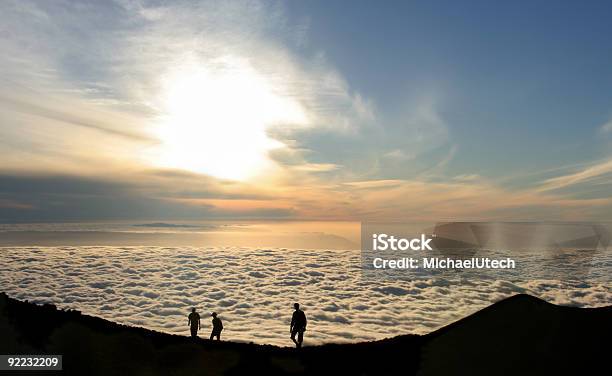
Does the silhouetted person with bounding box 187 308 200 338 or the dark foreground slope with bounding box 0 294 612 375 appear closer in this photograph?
the dark foreground slope with bounding box 0 294 612 375

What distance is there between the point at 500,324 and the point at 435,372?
19.7 feet

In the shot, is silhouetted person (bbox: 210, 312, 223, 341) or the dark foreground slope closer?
the dark foreground slope

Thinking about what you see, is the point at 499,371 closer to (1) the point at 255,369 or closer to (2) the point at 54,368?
(1) the point at 255,369

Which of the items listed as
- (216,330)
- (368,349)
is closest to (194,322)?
(216,330)

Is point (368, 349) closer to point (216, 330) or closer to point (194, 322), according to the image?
point (216, 330)

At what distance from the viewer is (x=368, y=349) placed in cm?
2423

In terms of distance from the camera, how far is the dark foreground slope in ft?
69.2

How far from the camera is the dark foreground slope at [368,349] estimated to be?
2109 cm

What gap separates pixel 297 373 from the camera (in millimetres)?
20469

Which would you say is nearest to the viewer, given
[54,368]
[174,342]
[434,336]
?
[54,368]

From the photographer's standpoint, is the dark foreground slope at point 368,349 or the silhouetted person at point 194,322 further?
the silhouetted person at point 194,322

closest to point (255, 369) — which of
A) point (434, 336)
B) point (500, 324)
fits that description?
point (434, 336)

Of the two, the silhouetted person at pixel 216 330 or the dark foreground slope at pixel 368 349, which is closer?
the dark foreground slope at pixel 368 349

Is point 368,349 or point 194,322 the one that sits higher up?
point 194,322
